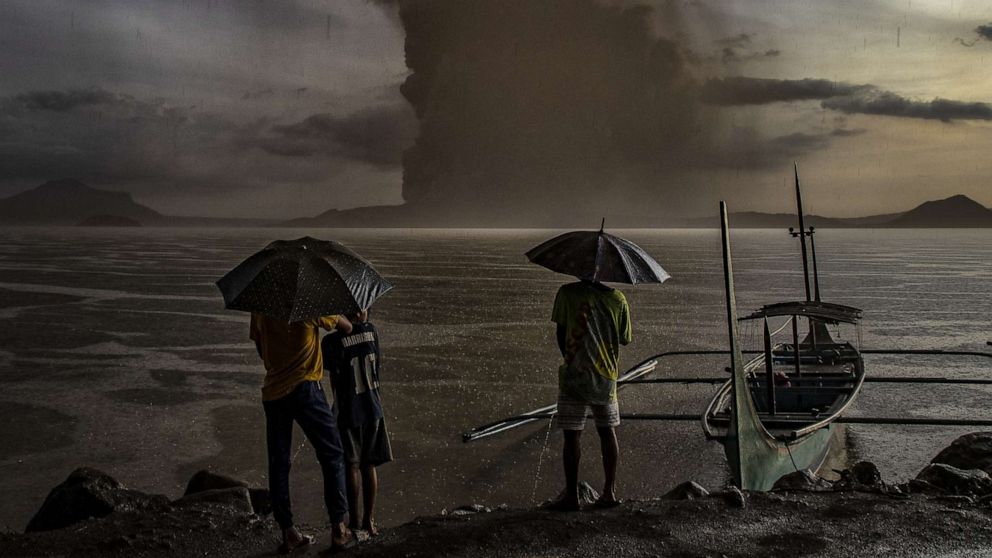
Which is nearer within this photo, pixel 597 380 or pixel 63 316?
pixel 597 380

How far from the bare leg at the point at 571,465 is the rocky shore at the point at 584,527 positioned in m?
0.17

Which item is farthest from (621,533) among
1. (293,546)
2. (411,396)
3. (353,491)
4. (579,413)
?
(411,396)

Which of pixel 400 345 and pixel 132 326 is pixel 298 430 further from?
Answer: pixel 132 326

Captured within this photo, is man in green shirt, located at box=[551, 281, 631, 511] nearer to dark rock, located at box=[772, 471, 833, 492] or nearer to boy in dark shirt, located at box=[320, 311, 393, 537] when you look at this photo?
boy in dark shirt, located at box=[320, 311, 393, 537]

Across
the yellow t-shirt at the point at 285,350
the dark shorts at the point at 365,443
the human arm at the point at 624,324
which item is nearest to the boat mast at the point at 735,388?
the human arm at the point at 624,324

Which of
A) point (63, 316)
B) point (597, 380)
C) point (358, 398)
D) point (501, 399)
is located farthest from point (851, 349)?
point (63, 316)

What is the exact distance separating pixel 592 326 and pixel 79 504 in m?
5.76

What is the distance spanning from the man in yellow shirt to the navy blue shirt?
11 centimetres

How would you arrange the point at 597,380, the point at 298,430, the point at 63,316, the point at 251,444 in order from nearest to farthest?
1. the point at 597,380
2. the point at 251,444
3. the point at 298,430
4. the point at 63,316

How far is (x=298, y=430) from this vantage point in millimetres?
12906

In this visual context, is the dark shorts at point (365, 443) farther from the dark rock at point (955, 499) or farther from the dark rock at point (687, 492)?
the dark rock at point (955, 499)

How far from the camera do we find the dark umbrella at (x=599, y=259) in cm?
609

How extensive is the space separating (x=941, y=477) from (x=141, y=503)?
9.53 metres

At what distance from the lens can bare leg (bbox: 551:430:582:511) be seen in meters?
6.34
